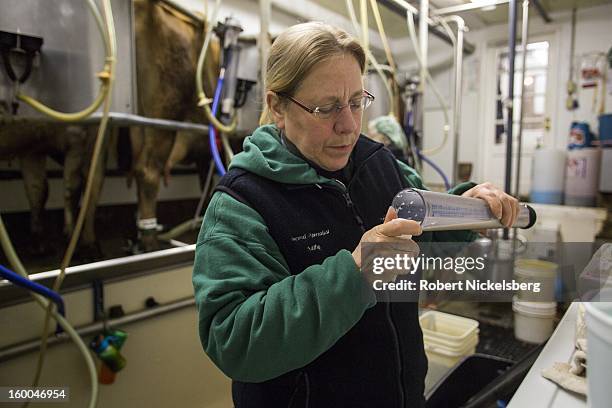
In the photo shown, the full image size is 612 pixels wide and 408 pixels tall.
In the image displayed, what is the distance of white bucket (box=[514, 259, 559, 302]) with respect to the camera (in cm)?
49

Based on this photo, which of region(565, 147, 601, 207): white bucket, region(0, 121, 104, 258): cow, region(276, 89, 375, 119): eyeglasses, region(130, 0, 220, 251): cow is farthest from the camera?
region(565, 147, 601, 207): white bucket

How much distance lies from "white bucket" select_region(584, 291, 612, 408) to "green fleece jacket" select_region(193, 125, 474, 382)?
0.23m

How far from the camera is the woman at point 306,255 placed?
1.62 feet

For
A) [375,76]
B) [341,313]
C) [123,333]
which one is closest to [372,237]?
[341,313]

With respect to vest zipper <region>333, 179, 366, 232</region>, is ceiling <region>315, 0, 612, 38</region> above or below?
above

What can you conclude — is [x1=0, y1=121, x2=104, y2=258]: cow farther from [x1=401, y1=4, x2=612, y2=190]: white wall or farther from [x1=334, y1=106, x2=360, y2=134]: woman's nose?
[x1=401, y1=4, x2=612, y2=190]: white wall

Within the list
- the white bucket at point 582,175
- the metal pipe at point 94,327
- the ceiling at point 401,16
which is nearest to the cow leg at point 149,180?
the metal pipe at point 94,327

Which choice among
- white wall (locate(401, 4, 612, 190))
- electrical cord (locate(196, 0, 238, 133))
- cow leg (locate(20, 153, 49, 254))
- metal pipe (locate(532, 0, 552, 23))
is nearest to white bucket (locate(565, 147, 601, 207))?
white wall (locate(401, 4, 612, 190))

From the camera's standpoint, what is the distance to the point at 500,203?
1.91 feet

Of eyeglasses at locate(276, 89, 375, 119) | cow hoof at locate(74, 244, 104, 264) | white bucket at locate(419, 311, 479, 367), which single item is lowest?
white bucket at locate(419, 311, 479, 367)

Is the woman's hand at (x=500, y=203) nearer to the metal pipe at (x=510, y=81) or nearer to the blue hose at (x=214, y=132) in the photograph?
the metal pipe at (x=510, y=81)

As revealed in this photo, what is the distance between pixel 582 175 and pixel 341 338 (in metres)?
2.72

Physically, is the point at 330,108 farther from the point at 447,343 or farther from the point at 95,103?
the point at 447,343

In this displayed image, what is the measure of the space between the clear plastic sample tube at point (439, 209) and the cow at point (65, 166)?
1.44m
